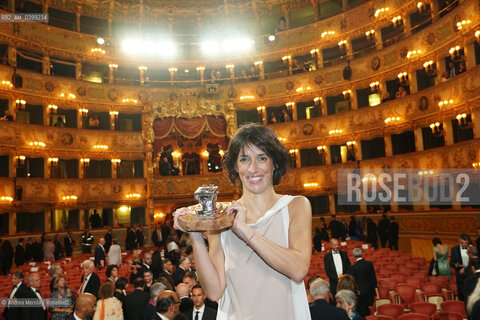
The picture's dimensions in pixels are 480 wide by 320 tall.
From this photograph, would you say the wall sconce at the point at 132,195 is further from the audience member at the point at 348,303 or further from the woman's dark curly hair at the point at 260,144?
the woman's dark curly hair at the point at 260,144

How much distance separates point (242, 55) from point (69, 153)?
43.5 ft

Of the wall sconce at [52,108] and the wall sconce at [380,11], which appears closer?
the wall sconce at [380,11]

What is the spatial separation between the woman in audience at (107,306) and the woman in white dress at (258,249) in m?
4.74

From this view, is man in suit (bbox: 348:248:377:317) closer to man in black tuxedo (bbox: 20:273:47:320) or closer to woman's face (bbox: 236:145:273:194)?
man in black tuxedo (bbox: 20:273:47:320)

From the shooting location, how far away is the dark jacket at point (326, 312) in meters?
4.74

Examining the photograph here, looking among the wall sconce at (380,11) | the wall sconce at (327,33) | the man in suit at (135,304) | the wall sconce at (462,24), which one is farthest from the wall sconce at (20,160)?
the wall sconce at (462,24)

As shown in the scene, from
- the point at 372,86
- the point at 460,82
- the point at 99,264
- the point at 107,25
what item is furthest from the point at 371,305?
the point at 107,25

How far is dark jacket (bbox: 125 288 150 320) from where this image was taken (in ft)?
22.9

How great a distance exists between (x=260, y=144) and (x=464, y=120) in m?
18.6

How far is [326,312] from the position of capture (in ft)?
15.7

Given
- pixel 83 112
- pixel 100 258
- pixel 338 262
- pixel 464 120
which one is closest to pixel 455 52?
pixel 464 120

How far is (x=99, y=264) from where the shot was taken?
14.0m

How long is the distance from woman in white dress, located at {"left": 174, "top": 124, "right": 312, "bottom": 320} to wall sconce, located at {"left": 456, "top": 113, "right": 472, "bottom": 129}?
18.4 metres

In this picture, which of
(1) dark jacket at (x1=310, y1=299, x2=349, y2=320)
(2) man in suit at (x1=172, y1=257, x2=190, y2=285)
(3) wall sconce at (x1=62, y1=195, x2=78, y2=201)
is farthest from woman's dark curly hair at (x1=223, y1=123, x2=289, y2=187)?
(3) wall sconce at (x1=62, y1=195, x2=78, y2=201)
